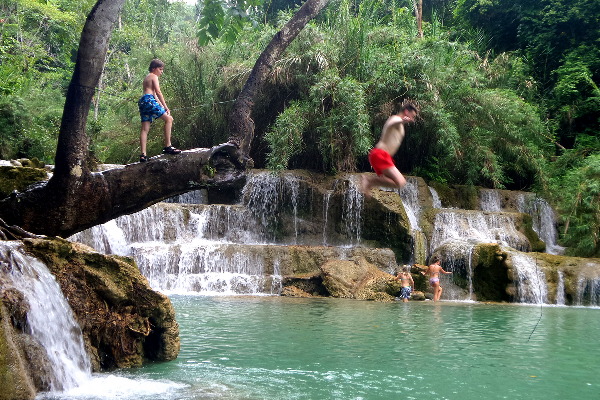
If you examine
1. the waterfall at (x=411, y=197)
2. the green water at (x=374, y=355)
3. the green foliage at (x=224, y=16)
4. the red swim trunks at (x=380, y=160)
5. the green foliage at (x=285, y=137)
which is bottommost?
the green water at (x=374, y=355)

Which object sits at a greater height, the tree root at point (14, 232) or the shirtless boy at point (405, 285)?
the tree root at point (14, 232)

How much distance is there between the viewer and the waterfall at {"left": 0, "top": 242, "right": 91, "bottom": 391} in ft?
16.1

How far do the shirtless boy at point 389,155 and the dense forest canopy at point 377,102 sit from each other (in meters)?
9.90

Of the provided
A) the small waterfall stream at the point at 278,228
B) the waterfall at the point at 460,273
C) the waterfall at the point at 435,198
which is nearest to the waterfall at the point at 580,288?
the small waterfall stream at the point at 278,228

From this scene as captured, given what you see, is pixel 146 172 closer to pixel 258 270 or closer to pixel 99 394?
pixel 99 394

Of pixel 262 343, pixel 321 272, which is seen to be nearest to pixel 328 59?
pixel 321 272

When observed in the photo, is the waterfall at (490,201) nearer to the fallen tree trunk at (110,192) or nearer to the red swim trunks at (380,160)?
the red swim trunks at (380,160)

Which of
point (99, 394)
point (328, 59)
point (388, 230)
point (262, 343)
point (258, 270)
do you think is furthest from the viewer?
point (328, 59)

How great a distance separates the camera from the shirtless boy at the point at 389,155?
7301mm

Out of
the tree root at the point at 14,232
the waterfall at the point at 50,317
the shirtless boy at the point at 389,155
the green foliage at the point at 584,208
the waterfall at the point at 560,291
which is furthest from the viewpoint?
the green foliage at the point at 584,208

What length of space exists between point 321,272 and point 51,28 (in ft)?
75.8

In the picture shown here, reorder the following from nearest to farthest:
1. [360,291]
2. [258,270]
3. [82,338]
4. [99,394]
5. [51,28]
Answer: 1. [99,394]
2. [82,338]
3. [360,291]
4. [258,270]
5. [51,28]

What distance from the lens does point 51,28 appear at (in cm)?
2998

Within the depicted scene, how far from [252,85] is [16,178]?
2.92 meters
